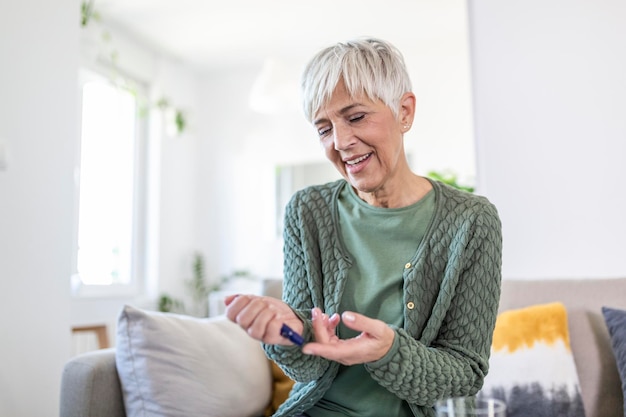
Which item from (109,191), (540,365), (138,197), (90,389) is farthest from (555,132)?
(138,197)

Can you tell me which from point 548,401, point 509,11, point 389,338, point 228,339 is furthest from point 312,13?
point 389,338

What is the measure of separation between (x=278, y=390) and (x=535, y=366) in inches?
29.8

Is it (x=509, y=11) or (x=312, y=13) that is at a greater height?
(x=312, y=13)

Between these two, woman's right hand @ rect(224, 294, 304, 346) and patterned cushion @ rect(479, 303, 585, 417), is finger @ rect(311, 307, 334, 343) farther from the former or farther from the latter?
patterned cushion @ rect(479, 303, 585, 417)

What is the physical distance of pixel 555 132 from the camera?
6.59 ft

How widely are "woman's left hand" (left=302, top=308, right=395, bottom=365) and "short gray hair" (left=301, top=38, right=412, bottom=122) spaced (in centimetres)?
43

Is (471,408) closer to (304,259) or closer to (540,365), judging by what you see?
(304,259)

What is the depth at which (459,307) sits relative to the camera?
1.10 meters

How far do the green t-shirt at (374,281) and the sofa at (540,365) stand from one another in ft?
1.73

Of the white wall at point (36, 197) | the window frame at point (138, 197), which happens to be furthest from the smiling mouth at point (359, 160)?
the window frame at point (138, 197)

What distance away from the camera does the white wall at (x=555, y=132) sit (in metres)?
1.92

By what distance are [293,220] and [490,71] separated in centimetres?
124

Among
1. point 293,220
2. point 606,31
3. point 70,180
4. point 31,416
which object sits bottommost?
point 31,416

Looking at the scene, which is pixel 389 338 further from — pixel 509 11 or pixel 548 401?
pixel 509 11
